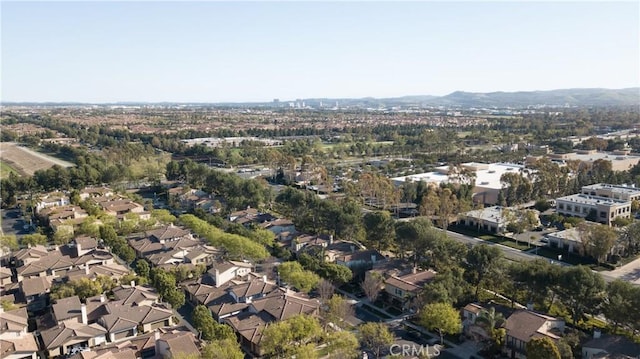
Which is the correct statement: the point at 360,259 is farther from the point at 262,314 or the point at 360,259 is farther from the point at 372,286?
the point at 262,314

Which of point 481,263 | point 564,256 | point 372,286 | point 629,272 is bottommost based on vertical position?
point 564,256

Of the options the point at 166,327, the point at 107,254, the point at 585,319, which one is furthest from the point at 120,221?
the point at 585,319

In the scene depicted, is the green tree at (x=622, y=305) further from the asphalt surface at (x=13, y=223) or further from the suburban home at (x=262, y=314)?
the asphalt surface at (x=13, y=223)

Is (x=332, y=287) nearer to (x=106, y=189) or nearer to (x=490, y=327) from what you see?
(x=490, y=327)

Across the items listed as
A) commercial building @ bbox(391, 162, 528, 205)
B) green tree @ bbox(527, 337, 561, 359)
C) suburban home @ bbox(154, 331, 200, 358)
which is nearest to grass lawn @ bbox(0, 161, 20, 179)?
commercial building @ bbox(391, 162, 528, 205)

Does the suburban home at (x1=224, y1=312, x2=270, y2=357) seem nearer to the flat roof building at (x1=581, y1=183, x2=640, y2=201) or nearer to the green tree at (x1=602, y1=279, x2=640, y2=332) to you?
the green tree at (x1=602, y1=279, x2=640, y2=332)

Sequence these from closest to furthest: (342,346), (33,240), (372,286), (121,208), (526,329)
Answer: (342,346) < (526,329) < (372,286) < (33,240) < (121,208)

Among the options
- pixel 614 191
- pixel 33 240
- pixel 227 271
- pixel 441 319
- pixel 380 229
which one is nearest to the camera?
pixel 441 319

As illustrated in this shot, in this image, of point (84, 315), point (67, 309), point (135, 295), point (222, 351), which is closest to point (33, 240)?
point (67, 309)
